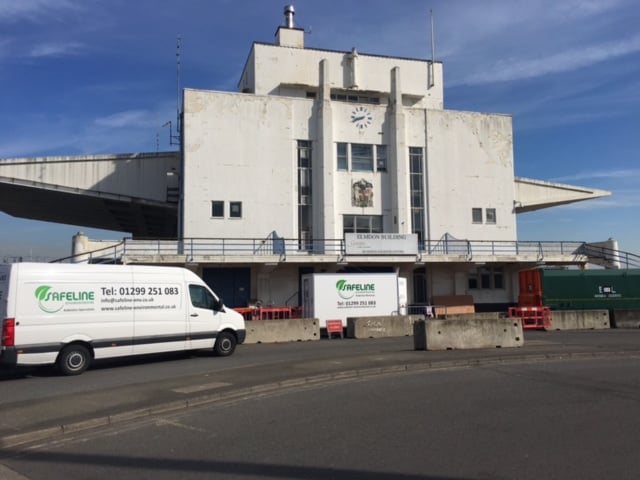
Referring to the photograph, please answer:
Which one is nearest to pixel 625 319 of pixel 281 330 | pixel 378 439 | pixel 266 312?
pixel 281 330

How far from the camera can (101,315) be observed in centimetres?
1362

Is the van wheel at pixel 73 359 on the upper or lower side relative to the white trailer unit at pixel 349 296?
lower

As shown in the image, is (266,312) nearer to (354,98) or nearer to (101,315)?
(101,315)

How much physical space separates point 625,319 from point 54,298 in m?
23.9

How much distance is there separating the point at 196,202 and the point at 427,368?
21021 millimetres

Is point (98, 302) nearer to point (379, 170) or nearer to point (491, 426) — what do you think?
point (491, 426)

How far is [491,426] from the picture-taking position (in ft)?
25.0

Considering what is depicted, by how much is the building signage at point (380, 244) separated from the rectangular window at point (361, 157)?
18.9ft

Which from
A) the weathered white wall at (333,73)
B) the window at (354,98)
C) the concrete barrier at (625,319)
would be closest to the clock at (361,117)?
the window at (354,98)

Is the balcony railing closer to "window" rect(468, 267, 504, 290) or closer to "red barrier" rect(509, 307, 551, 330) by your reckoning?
"window" rect(468, 267, 504, 290)

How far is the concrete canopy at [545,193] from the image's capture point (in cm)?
3872

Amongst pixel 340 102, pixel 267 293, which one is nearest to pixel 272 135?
pixel 340 102

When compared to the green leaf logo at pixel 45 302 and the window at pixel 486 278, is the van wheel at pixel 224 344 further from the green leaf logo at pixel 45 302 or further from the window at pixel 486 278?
the window at pixel 486 278

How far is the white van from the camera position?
12430 mm
